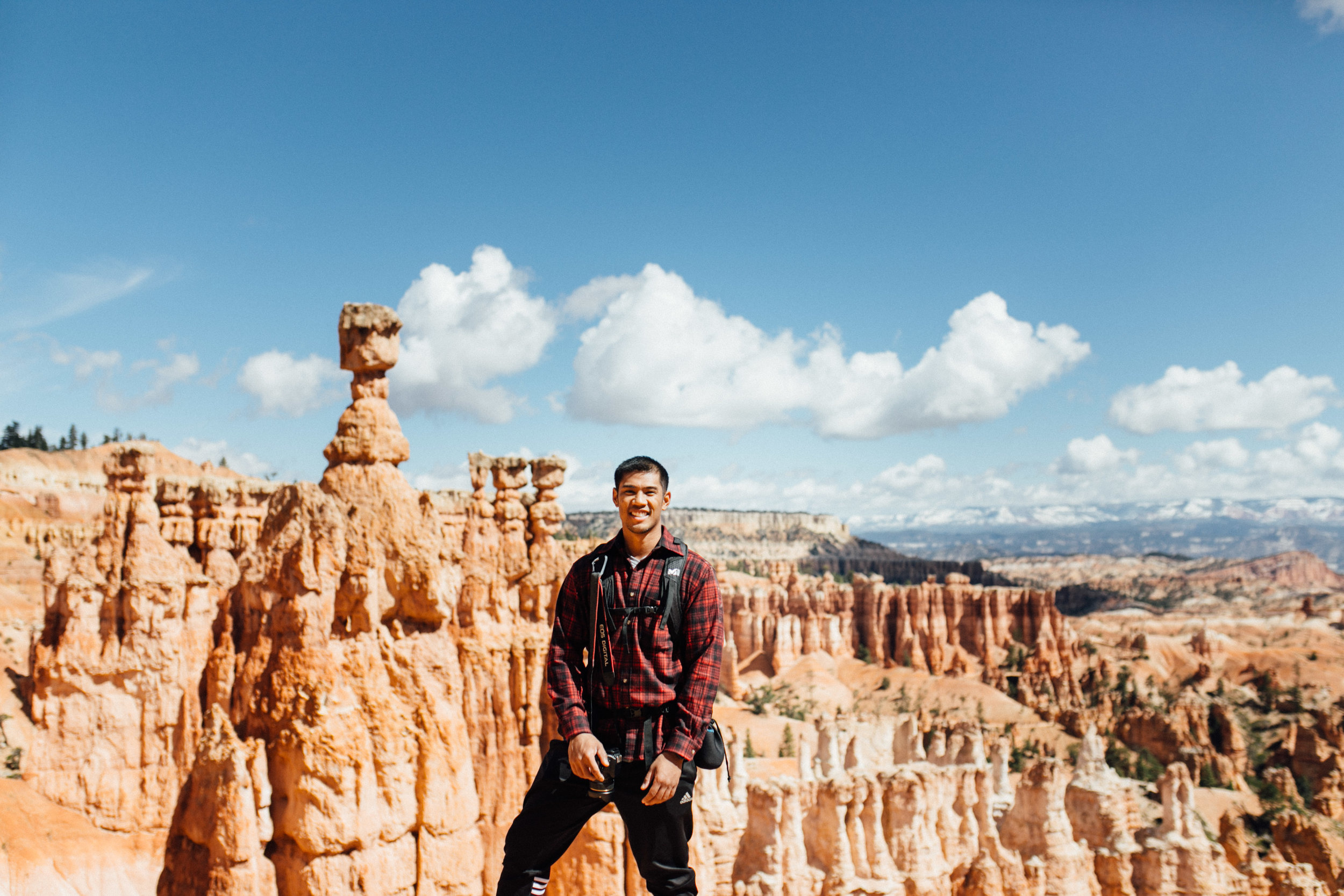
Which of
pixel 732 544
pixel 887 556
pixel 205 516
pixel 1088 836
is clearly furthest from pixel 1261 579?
pixel 205 516

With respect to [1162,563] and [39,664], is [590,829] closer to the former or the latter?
[39,664]

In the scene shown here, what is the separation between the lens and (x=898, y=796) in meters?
19.0

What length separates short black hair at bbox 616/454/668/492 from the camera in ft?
13.2

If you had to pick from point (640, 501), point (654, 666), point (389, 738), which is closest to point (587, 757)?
point (654, 666)

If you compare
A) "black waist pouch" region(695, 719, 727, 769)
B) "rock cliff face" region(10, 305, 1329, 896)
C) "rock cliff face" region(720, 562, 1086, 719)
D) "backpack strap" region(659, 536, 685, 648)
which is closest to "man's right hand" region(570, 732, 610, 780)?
"black waist pouch" region(695, 719, 727, 769)

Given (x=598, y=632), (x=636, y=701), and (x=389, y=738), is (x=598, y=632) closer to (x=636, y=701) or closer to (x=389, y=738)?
(x=636, y=701)

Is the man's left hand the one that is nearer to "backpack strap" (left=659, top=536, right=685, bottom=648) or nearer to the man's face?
"backpack strap" (left=659, top=536, right=685, bottom=648)

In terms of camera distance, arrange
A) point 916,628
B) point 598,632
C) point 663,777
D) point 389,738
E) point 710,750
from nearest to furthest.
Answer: point 663,777 → point 710,750 → point 598,632 → point 389,738 → point 916,628

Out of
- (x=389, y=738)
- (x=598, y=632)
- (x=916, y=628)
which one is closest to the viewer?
(x=598, y=632)

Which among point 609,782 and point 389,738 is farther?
point 389,738

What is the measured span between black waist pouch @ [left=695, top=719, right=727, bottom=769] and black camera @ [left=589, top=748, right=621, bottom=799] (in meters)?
0.35

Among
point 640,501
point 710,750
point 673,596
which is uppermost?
point 640,501

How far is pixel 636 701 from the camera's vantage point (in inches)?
153

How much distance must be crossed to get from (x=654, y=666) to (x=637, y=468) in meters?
0.87
